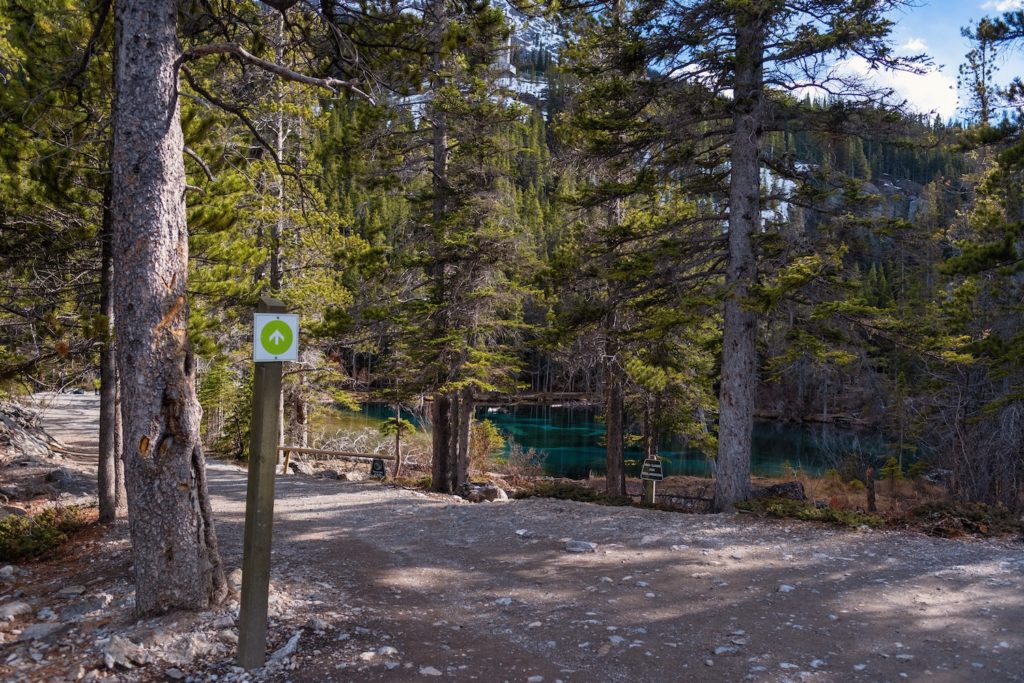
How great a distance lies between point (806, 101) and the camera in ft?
34.1

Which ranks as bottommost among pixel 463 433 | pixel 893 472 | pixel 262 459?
pixel 893 472

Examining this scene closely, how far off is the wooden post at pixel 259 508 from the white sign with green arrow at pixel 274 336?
58 millimetres

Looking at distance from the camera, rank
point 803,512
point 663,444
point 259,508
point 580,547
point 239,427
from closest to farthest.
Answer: point 259,508 → point 580,547 → point 803,512 → point 239,427 → point 663,444

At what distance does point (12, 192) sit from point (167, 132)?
414cm

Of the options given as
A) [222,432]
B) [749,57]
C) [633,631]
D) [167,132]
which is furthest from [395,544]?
[222,432]

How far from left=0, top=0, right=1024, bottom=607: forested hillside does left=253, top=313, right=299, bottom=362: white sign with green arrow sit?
1.30 meters

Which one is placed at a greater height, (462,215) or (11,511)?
(462,215)

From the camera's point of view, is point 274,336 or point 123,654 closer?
point 274,336

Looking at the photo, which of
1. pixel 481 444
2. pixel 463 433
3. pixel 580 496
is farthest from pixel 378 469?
pixel 481 444

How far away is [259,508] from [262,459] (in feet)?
1.05

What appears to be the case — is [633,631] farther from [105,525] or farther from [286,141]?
[286,141]

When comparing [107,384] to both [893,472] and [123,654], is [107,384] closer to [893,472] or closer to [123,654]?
[123,654]

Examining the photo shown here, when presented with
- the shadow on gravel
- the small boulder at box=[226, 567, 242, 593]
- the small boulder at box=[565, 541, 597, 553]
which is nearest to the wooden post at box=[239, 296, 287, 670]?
the shadow on gravel

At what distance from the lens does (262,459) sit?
405cm
